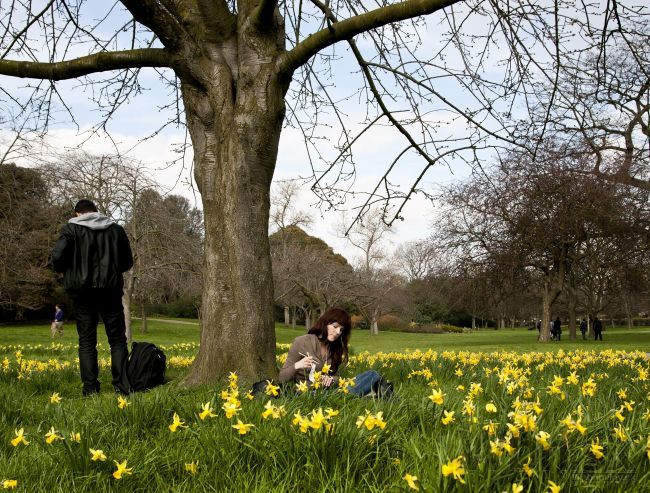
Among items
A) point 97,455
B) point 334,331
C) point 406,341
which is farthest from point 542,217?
point 97,455

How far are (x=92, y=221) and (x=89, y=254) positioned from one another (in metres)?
0.34

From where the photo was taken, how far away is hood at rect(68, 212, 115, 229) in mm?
5504

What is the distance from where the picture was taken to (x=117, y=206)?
65.2ft

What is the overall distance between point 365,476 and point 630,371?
5.25m

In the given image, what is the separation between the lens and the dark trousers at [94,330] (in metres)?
5.45

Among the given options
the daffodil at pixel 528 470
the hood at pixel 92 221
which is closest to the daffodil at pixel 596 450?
the daffodil at pixel 528 470

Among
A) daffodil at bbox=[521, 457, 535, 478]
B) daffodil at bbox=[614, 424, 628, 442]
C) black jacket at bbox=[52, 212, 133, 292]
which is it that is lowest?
daffodil at bbox=[521, 457, 535, 478]

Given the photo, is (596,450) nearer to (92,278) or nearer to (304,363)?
(304,363)

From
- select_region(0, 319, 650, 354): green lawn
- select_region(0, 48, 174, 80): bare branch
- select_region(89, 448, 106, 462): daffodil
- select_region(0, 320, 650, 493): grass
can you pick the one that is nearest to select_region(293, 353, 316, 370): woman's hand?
select_region(0, 320, 650, 493): grass

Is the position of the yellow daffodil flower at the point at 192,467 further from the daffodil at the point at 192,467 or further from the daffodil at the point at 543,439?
the daffodil at the point at 543,439

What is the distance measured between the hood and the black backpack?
1.25m

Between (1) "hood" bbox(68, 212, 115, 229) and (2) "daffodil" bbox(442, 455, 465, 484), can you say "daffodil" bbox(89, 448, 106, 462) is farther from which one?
(1) "hood" bbox(68, 212, 115, 229)

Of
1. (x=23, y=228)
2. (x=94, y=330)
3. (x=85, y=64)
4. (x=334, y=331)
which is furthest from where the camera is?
(x=23, y=228)

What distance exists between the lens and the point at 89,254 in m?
5.47
